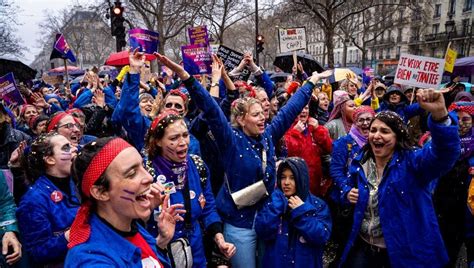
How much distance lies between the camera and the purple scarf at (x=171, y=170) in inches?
106

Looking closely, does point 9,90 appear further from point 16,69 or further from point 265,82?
point 16,69

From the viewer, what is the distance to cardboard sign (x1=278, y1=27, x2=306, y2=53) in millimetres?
7309

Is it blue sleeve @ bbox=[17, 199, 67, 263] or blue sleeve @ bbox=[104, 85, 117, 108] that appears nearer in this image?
blue sleeve @ bbox=[17, 199, 67, 263]

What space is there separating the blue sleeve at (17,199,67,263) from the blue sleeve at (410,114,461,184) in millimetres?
2543

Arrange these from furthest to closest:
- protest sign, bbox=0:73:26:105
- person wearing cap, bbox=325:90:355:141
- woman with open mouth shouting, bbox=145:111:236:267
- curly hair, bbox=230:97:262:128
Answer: protest sign, bbox=0:73:26:105
person wearing cap, bbox=325:90:355:141
curly hair, bbox=230:97:262:128
woman with open mouth shouting, bbox=145:111:236:267

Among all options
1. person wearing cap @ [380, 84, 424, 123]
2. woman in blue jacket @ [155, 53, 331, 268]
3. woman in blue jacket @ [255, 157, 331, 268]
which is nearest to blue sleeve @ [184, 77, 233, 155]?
woman in blue jacket @ [155, 53, 331, 268]

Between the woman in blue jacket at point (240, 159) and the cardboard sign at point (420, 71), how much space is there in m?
1.88

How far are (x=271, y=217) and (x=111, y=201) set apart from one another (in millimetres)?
1627

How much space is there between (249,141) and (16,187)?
2266mm

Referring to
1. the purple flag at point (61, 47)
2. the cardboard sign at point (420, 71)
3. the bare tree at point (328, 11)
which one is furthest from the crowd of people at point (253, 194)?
the bare tree at point (328, 11)

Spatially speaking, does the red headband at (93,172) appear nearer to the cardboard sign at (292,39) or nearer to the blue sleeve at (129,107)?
the blue sleeve at (129,107)

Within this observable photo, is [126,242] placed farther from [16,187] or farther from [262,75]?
[262,75]

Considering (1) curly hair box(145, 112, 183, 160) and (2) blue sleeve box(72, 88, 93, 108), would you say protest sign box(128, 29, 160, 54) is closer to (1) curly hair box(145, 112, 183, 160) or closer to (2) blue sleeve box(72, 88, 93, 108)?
(2) blue sleeve box(72, 88, 93, 108)

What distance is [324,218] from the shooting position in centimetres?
313
